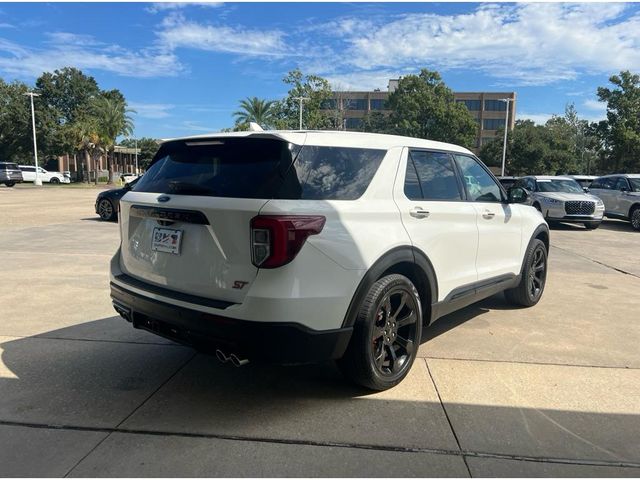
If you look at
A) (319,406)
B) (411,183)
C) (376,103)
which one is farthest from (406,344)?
(376,103)

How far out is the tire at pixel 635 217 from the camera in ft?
52.7

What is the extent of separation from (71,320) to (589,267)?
27.1 ft

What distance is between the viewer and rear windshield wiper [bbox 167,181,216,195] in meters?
3.19

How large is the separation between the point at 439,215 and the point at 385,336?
111 centimetres

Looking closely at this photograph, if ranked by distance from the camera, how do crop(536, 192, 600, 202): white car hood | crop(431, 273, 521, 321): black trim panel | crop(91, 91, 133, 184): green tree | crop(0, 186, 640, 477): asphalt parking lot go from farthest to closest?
crop(91, 91, 133, 184): green tree → crop(536, 192, 600, 202): white car hood → crop(431, 273, 521, 321): black trim panel → crop(0, 186, 640, 477): asphalt parking lot

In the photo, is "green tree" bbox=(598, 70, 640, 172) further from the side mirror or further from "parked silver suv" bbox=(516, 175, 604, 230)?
the side mirror

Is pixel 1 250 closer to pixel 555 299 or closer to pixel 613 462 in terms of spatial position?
pixel 555 299

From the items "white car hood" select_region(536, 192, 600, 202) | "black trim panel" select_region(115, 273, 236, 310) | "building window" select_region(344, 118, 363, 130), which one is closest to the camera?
"black trim panel" select_region(115, 273, 236, 310)

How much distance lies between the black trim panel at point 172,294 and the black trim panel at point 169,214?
47cm

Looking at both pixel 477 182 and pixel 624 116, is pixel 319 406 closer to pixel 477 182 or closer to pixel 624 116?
pixel 477 182

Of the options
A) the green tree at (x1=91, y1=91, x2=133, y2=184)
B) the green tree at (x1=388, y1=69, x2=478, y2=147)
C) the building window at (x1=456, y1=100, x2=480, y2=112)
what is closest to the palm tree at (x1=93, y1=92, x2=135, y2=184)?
the green tree at (x1=91, y1=91, x2=133, y2=184)

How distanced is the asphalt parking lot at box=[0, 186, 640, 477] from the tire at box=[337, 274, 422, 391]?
18cm

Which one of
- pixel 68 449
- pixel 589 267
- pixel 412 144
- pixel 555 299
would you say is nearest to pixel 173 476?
pixel 68 449

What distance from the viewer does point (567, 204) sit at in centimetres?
1551
